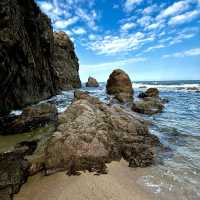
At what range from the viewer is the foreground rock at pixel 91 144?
6.07m

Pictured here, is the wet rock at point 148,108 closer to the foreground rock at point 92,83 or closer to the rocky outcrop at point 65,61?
the rocky outcrop at point 65,61

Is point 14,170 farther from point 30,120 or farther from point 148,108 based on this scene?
point 148,108

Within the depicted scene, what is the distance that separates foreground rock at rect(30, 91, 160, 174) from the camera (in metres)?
6.07

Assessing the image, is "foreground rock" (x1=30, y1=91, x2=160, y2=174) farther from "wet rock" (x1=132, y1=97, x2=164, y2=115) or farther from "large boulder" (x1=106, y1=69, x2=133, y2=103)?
"large boulder" (x1=106, y1=69, x2=133, y2=103)

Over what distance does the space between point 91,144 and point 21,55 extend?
14.5 metres

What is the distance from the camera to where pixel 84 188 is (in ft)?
16.4

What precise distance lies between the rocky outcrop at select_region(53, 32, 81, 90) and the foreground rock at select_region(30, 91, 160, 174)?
1696 inches

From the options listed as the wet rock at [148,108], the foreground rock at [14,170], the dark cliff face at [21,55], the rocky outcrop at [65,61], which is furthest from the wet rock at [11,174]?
the rocky outcrop at [65,61]

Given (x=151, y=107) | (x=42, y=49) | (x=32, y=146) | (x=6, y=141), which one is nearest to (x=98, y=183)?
(x=32, y=146)

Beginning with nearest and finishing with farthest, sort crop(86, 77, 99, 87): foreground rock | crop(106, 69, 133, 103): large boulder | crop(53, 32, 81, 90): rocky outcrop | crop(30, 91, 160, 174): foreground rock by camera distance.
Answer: crop(30, 91, 160, 174): foreground rock → crop(106, 69, 133, 103): large boulder → crop(53, 32, 81, 90): rocky outcrop → crop(86, 77, 99, 87): foreground rock

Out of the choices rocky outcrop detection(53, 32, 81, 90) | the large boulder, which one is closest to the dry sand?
the large boulder

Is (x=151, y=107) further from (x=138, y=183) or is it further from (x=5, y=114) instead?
(x=138, y=183)

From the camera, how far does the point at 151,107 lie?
1817cm

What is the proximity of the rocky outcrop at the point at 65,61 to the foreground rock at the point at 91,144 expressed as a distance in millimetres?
43084
